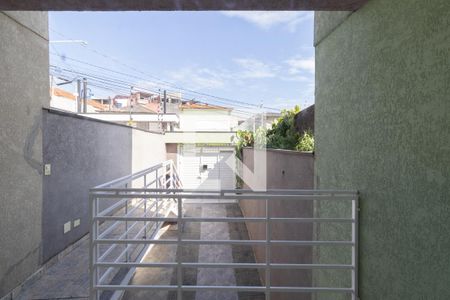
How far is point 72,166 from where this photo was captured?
162 inches

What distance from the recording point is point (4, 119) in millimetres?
2613

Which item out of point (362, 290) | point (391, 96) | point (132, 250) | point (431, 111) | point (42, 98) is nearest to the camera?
point (431, 111)

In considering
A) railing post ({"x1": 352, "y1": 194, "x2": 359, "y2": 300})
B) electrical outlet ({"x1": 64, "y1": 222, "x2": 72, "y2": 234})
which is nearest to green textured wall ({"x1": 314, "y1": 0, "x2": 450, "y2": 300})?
railing post ({"x1": 352, "y1": 194, "x2": 359, "y2": 300})

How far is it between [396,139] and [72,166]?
395 centimetres

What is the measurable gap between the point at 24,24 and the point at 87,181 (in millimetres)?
2468

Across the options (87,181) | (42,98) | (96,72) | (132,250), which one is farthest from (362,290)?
(96,72)

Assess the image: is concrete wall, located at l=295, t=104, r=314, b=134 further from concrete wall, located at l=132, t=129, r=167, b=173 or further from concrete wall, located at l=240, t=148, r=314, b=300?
concrete wall, located at l=132, t=129, r=167, b=173

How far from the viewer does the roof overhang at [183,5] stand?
194 centimetres

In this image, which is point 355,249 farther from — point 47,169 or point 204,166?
point 204,166

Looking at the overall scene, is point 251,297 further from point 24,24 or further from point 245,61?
point 245,61

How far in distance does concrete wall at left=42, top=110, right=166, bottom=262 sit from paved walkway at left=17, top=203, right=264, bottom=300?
339mm

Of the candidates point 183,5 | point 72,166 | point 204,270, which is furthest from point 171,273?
point 183,5

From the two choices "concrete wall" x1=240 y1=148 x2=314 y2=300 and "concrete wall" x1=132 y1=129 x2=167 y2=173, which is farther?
"concrete wall" x1=132 y1=129 x2=167 y2=173

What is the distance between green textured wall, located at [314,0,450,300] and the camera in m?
1.21
